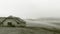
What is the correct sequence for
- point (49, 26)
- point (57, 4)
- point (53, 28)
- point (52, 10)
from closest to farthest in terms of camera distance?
point (53, 28), point (49, 26), point (57, 4), point (52, 10)

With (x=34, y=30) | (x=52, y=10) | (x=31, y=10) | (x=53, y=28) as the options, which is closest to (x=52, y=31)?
(x=53, y=28)

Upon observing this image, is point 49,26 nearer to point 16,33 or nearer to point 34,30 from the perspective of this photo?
point 34,30

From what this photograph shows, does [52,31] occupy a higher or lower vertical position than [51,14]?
lower

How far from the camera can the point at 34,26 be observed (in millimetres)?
4055

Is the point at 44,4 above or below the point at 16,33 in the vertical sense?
above

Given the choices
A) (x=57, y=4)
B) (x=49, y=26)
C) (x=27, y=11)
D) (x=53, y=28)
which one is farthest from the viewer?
(x=27, y=11)

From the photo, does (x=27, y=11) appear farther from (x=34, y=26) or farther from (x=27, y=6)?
(x=34, y=26)

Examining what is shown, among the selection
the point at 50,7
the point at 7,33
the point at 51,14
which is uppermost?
the point at 50,7

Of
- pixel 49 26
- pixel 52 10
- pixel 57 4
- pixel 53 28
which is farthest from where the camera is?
pixel 52 10

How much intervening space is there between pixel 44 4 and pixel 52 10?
47 cm

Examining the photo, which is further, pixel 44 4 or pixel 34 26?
pixel 44 4

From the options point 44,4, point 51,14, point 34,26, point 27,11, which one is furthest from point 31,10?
point 34,26

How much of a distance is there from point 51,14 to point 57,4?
529mm

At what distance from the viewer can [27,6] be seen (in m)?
6.00
